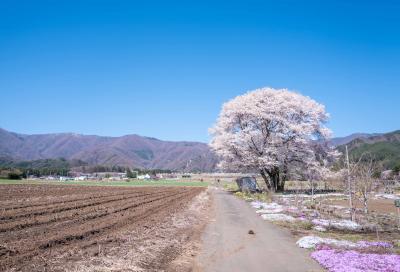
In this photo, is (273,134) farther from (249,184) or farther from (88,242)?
(88,242)

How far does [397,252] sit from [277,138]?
133ft

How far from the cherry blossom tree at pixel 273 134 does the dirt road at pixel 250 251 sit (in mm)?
31613

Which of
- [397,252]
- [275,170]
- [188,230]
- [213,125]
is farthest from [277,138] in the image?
[397,252]

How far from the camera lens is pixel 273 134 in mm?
56000

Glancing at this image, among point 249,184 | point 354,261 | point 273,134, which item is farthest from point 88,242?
point 249,184

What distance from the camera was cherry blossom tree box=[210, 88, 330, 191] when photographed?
179 ft

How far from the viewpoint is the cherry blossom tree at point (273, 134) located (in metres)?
54.5

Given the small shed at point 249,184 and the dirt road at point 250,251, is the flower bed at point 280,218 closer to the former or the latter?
the dirt road at point 250,251

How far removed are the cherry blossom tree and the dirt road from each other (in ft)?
104

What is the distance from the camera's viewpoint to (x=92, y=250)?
13.9 meters

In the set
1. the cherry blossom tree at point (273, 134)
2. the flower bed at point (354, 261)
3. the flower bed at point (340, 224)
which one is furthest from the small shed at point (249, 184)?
the flower bed at point (354, 261)

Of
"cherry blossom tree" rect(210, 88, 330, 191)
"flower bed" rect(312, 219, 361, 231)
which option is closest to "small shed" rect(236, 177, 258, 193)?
"cherry blossom tree" rect(210, 88, 330, 191)

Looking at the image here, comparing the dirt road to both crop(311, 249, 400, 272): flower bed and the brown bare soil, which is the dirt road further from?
the brown bare soil

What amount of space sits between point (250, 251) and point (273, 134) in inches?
1615
